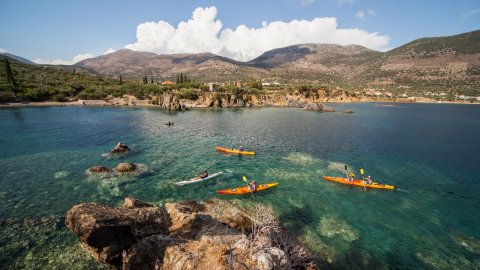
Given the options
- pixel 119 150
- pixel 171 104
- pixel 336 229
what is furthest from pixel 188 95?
pixel 336 229

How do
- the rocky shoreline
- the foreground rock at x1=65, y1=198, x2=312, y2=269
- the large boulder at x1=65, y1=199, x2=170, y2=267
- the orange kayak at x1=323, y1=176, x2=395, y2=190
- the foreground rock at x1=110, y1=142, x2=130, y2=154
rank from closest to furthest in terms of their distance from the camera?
the foreground rock at x1=65, y1=198, x2=312, y2=269, the large boulder at x1=65, y1=199, x2=170, y2=267, the orange kayak at x1=323, y1=176, x2=395, y2=190, the foreground rock at x1=110, y1=142, x2=130, y2=154, the rocky shoreline

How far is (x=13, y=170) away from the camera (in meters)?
30.9

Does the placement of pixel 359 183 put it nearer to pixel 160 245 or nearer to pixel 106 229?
pixel 160 245

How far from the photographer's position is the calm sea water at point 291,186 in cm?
1766

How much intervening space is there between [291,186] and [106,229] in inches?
842

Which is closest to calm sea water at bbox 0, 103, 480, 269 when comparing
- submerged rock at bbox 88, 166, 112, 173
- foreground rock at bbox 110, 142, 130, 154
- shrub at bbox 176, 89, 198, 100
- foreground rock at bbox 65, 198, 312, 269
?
submerged rock at bbox 88, 166, 112, 173

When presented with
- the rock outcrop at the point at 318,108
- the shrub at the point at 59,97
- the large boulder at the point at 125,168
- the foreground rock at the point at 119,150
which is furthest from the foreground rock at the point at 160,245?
the shrub at the point at 59,97

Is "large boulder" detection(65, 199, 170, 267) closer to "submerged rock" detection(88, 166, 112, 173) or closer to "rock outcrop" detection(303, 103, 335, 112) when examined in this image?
"submerged rock" detection(88, 166, 112, 173)

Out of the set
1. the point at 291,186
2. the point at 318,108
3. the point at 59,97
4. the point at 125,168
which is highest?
the point at 59,97

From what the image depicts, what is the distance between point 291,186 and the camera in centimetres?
2841

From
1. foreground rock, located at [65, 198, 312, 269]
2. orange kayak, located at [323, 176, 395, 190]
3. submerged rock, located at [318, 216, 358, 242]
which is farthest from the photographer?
orange kayak, located at [323, 176, 395, 190]

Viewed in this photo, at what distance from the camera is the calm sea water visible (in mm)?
17656

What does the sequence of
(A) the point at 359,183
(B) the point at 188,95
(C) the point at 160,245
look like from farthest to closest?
1. (B) the point at 188,95
2. (A) the point at 359,183
3. (C) the point at 160,245

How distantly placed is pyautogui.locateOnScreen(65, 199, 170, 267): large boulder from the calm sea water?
496cm
